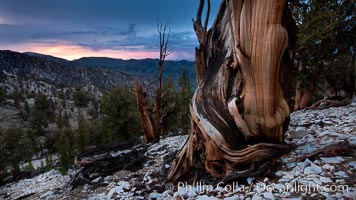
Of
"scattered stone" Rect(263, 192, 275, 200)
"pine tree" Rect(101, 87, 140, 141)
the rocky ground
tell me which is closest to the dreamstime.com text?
the rocky ground

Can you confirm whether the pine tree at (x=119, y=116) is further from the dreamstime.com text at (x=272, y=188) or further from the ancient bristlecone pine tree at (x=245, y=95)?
the dreamstime.com text at (x=272, y=188)

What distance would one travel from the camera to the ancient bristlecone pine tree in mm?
4012

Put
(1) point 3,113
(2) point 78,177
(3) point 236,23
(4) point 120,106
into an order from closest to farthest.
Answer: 1. (3) point 236,23
2. (2) point 78,177
3. (4) point 120,106
4. (1) point 3,113

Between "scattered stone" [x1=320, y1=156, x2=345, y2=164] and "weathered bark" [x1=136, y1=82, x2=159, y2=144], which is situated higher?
"scattered stone" [x1=320, y1=156, x2=345, y2=164]

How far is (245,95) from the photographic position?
426 centimetres

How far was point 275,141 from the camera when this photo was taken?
14.6 feet

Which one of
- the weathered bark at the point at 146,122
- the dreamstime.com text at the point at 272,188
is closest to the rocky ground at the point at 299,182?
the dreamstime.com text at the point at 272,188

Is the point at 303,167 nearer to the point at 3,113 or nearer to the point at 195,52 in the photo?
the point at 195,52

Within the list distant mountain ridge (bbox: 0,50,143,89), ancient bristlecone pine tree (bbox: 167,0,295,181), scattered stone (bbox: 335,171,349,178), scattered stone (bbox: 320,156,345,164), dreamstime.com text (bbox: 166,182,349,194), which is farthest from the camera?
distant mountain ridge (bbox: 0,50,143,89)

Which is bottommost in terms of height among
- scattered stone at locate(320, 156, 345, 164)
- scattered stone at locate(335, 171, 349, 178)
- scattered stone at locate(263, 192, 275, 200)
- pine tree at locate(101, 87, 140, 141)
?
pine tree at locate(101, 87, 140, 141)

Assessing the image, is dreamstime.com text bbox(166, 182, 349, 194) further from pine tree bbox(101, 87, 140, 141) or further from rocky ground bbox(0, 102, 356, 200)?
pine tree bbox(101, 87, 140, 141)

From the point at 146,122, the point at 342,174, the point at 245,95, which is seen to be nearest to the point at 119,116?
the point at 146,122

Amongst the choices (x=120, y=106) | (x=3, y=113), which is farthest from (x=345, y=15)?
(x=3, y=113)

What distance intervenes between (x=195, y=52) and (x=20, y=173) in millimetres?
15039
